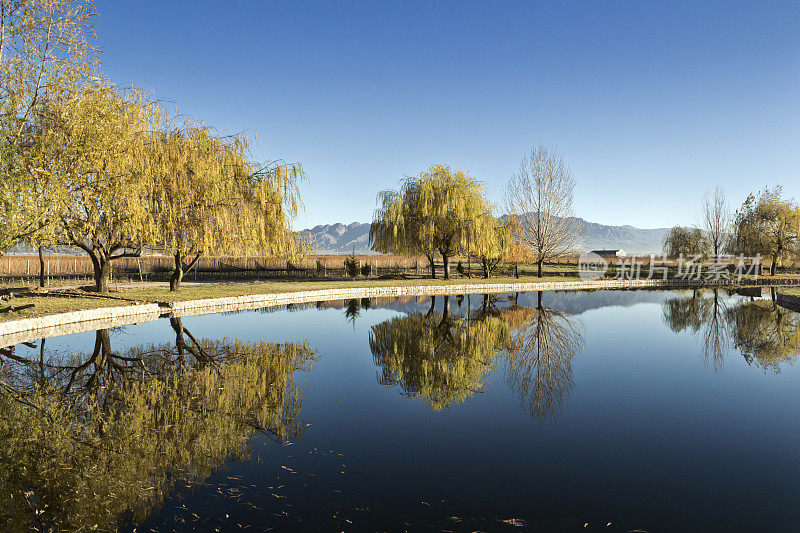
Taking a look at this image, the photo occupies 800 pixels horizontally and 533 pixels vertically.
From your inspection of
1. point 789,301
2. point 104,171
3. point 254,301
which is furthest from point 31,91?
point 789,301

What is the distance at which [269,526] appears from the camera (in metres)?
3.83

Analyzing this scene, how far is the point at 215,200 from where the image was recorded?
18.7 meters

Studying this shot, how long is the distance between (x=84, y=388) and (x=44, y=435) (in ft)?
7.12

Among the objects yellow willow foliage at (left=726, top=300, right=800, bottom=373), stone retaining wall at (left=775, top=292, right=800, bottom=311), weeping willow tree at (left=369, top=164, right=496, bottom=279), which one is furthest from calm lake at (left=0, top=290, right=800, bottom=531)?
weeping willow tree at (left=369, top=164, right=496, bottom=279)

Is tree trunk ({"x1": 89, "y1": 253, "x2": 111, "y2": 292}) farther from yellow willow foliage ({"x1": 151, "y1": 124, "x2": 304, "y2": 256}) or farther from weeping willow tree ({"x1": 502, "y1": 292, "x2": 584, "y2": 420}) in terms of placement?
weeping willow tree ({"x1": 502, "y1": 292, "x2": 584, "y2": 420})

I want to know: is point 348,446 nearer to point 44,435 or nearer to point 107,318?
point 44,435

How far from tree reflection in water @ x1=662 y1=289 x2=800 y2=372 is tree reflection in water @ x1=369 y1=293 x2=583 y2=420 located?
3.32 meters

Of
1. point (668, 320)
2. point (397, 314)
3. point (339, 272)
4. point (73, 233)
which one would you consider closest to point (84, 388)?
point (73, 233)

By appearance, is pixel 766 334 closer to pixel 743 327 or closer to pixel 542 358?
pixel 743 327

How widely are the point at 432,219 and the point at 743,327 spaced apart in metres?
18.1

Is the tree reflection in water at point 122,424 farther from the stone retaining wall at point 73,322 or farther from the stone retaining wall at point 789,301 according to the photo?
the stone retaining wall at point 789,301

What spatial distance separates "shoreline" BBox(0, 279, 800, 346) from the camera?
12.4 m

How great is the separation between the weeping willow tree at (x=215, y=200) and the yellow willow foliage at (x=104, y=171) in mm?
621

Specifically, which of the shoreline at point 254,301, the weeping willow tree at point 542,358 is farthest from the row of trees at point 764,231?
the weeping willow tree at point 542,358
